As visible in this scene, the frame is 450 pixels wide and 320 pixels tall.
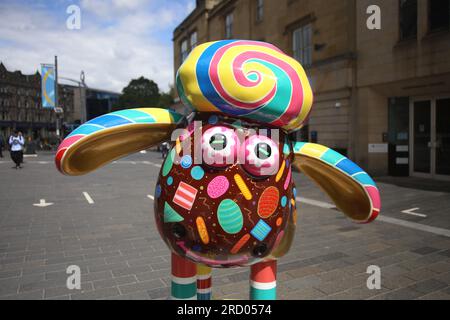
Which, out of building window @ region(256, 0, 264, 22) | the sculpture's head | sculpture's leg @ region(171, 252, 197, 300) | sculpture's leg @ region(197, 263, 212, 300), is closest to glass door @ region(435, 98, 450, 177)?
building window @ region(256, 0, 264, 22)

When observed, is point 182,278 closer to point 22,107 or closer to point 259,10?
point 259,10

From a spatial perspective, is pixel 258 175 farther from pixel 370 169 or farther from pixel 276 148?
pixel 370 169

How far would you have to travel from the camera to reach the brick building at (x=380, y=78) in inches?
401

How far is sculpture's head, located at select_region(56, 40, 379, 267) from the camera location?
5.82 ft

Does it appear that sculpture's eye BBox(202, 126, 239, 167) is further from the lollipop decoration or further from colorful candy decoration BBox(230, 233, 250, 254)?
colorful candy decoration BBox(230, 233, 250, 254)

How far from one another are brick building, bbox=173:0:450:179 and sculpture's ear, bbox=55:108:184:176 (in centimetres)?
1005

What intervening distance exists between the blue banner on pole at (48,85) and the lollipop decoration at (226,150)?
2585cm

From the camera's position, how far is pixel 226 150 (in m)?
1.76

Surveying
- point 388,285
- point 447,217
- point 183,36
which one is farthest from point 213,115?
point 183,36

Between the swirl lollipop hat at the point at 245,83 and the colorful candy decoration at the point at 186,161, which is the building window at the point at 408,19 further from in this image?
the colorful candy decoration at the point at 186,161

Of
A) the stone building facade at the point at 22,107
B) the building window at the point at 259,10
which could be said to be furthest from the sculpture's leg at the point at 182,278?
the stone building facade at the point at 22,107

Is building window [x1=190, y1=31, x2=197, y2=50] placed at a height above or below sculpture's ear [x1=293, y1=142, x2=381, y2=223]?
above

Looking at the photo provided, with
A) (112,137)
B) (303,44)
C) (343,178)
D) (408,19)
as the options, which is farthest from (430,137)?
(112,137)

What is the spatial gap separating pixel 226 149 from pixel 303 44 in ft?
46.9
